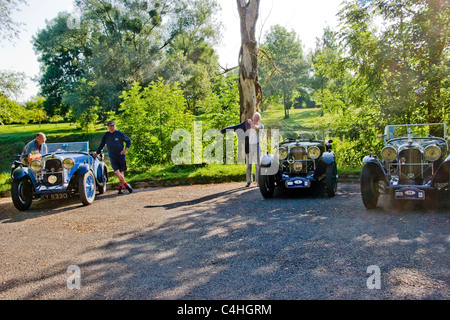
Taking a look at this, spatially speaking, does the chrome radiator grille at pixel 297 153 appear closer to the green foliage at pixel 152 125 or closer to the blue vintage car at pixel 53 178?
the blue vintage car at pixel 53 178

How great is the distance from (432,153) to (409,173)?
0.57 m

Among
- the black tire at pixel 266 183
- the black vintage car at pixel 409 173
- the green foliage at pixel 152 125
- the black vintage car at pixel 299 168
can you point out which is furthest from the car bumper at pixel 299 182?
the green foliage at pixel 152 125

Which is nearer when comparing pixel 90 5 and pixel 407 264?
pixel 407 264

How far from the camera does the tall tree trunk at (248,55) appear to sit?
Answer: 12836 mm

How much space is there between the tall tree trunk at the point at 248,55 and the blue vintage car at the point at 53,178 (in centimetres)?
576

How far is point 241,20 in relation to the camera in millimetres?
13031

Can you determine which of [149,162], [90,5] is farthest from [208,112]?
[90,5]

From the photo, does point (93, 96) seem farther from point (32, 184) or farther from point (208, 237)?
point (208, 237)

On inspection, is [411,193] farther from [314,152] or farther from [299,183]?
[314,152]

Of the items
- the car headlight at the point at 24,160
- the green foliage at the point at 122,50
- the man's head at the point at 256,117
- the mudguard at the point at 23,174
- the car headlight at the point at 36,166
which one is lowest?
the mudguard at the point at 23,174

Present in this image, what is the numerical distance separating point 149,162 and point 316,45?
33877 millimetres

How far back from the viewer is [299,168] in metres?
9.39

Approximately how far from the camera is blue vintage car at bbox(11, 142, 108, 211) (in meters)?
8.95

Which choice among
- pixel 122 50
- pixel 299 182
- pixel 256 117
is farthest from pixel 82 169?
pixel 122 50
